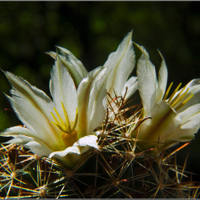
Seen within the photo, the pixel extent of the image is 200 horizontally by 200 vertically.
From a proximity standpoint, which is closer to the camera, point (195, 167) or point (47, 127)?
point (47, 127)

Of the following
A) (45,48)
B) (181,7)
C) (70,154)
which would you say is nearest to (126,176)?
(70,154)

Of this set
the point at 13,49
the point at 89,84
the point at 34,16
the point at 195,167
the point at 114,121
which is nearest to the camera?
the point at 89,84

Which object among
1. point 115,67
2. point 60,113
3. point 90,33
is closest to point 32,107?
point 60,113

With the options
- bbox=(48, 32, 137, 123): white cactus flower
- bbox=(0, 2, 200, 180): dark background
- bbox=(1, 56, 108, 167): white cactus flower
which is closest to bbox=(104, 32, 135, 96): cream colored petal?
bbox=(48, 32, 137, 123): white cactus flower

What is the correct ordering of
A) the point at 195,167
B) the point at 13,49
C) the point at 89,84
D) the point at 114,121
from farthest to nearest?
the point at 13,49 → the point at 195,167 → the point at 114,121 → the point at 89,84

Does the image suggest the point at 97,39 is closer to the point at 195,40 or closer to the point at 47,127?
the point at 195,40

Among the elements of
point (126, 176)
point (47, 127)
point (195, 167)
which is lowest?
point (195, 167)
